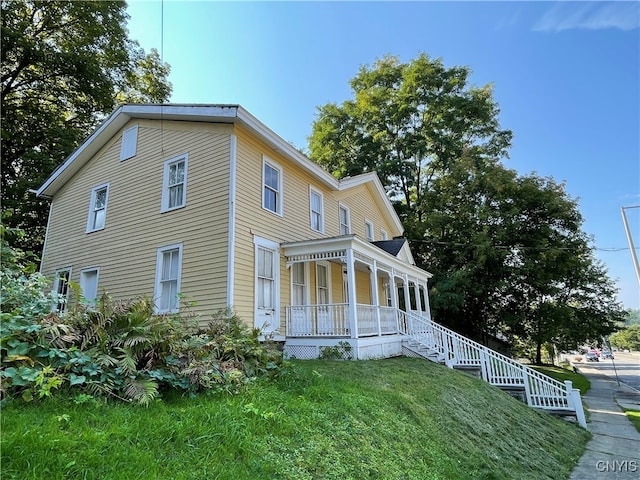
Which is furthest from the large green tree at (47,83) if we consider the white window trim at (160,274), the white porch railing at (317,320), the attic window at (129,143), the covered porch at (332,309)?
the white porch railing at (317,320)

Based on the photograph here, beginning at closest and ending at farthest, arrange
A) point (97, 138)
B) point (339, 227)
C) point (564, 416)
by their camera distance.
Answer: point (564, 416)
point (97, 138)
point (339, 227)

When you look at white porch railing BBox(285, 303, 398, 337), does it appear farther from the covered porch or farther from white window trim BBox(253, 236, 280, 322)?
white window trim BBox(253, 236, 280, 322)

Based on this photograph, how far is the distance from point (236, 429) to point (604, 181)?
20.5 metres

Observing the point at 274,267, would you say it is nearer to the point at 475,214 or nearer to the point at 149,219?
the point at 149,219

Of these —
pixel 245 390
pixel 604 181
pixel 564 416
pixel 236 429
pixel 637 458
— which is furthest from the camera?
pixel 604 181

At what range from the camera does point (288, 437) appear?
3.76 metres

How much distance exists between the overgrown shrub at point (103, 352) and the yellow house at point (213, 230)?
10.7ft

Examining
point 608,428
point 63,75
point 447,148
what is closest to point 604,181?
point 447,148

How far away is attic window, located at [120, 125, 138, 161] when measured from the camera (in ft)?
37.8

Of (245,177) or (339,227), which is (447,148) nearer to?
(339,227)

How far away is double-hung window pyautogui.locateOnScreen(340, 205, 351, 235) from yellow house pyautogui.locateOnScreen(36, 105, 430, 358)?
1.74 meters

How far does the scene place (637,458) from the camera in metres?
7.16
